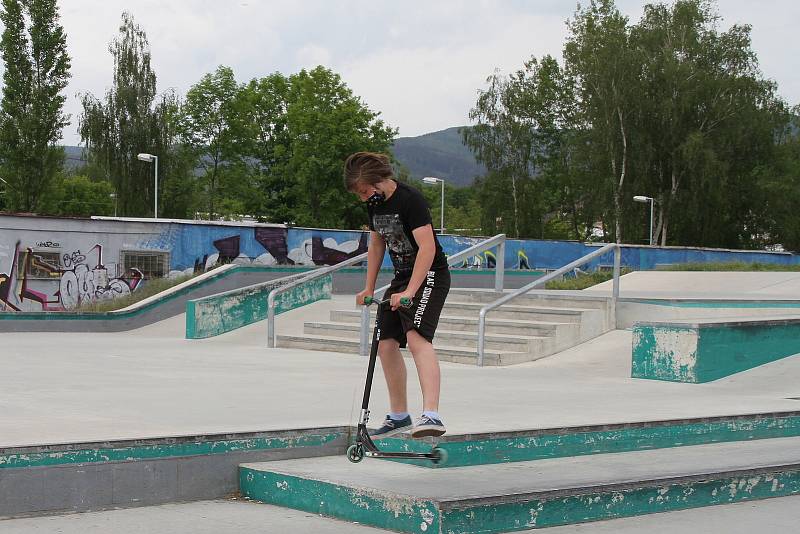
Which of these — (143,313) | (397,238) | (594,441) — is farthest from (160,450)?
(143,313)

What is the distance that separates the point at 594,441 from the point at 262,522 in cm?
227

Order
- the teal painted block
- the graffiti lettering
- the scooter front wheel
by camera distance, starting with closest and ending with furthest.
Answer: the scooter front wheel → the teal painted block → the graffiti lettering

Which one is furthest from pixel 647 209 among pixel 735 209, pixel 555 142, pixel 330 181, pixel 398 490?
pixel 398 490

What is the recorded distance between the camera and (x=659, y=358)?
999cm

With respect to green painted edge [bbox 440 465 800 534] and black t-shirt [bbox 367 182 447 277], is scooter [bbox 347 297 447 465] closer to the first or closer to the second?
black t-shirt [bbox 367 182 447 277]

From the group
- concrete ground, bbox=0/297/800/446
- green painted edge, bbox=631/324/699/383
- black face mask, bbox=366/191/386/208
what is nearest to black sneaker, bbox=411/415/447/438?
concrete ground, bbox=0/297/800/446

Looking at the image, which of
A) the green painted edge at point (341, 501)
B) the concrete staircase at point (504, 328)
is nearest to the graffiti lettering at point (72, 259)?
the concrete staircase at point (504, 328)

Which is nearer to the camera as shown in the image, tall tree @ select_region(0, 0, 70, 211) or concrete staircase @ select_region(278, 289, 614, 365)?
concrete staircase @ select_region(278, 289, 614, 365)

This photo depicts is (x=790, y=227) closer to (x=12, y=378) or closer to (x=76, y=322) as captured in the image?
(x=76, y=322)

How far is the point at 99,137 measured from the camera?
57.7 m

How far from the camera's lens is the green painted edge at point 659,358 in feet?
32.0

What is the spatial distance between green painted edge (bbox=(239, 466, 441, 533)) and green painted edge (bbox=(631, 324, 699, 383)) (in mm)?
5640

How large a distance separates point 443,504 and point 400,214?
1558mm

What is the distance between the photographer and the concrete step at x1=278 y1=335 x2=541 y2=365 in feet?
37.2
